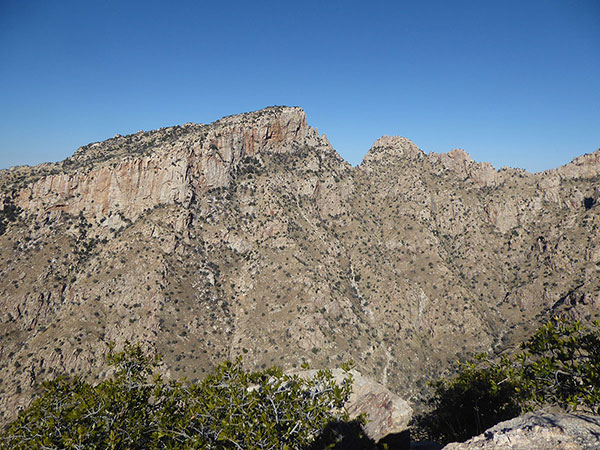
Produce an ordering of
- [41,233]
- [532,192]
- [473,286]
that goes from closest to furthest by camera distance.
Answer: [41,233] → [473,286] → [532,192]

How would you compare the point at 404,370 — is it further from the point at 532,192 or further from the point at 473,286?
the point at 532,192

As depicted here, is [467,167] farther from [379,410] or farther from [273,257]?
[379,410]

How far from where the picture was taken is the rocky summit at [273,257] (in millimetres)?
56625

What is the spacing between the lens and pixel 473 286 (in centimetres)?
8481

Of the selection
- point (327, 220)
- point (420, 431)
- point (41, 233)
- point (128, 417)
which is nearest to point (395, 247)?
point (327, 220)

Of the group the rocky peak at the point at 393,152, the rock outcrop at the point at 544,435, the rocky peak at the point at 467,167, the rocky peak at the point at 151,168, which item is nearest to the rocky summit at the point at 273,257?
the rocky peak at the point at 151,168

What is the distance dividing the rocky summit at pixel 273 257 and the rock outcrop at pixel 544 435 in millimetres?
46822

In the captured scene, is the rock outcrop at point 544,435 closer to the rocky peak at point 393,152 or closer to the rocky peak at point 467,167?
the rocky peak at point 393,152

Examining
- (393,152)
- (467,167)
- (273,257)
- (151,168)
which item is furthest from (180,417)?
(467,167)

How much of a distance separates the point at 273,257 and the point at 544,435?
67.2m

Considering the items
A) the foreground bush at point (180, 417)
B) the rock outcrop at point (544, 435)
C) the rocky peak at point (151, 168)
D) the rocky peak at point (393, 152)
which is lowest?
the foreground bush at point (180, 417)

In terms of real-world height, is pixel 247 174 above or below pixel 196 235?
above

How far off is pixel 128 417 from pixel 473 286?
311 feet

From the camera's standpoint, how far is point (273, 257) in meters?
74.1
